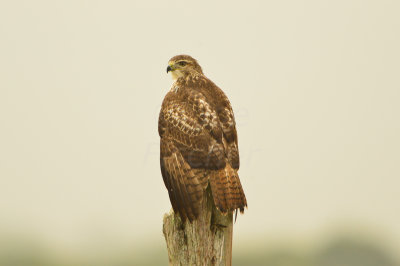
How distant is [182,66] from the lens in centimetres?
887

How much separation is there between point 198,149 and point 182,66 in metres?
2.20

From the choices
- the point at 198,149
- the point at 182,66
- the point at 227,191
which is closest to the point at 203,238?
the point at 227,191

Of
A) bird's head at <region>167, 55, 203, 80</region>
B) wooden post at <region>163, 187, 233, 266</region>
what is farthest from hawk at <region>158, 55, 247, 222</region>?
bird's head at <region>167, 55, 203, 80</region>

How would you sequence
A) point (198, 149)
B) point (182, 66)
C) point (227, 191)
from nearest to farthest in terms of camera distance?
point (227, 191) → point (198, 149) → point (182, 66)

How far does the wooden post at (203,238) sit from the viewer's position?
6.74m

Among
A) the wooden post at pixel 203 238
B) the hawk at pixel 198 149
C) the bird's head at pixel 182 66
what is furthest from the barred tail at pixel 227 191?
the bird's head at pixel 182 66

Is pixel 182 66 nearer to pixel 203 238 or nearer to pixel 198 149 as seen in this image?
pixel 198 149

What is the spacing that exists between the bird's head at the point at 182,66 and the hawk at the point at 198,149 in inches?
19.0

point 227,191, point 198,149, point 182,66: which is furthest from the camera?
point 182,66

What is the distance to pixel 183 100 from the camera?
782 cm

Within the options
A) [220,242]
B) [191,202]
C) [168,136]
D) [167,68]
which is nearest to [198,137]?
[168,136]

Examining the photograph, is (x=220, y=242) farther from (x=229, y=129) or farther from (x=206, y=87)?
(x=206, y=87)

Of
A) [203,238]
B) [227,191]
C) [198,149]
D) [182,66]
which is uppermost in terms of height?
[182,66]

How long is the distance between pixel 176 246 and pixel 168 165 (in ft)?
3.64
